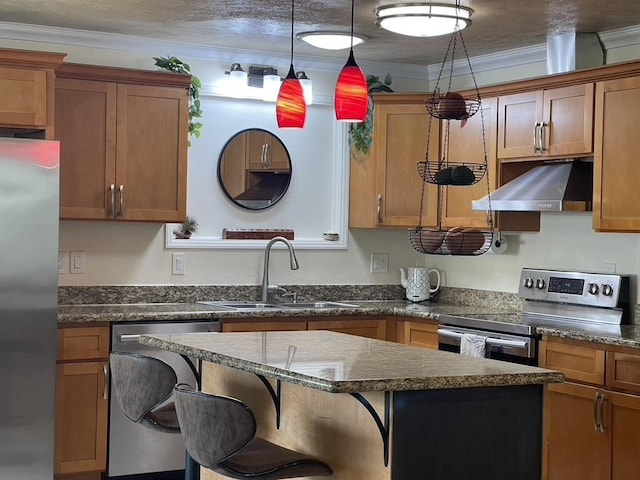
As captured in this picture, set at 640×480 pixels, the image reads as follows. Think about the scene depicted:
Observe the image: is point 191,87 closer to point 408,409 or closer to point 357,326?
point 357,326

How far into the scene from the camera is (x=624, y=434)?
14.3ft

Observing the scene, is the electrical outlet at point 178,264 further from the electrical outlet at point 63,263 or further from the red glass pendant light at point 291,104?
the red glass pendant light at point 291,104

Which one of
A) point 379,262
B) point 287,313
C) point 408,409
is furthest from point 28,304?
point 379,262

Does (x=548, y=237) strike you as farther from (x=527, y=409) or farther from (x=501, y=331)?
(x=527, y=409)

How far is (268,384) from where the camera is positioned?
3730 mm

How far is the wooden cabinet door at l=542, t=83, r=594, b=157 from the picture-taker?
16.3 feet

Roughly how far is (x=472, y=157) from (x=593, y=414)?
69.0 inches

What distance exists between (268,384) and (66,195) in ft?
6.59

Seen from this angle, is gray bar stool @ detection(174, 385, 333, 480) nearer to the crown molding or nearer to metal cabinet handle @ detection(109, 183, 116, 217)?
metal cabinet handle @ detection(109, 183, 116, 217)

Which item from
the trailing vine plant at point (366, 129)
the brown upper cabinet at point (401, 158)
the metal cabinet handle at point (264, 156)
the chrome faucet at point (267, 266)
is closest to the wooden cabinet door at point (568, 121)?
the brown upper cabinet at point (401, 158)

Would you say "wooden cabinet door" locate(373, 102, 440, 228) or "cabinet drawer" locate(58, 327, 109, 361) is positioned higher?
"wooden cabinet door" locate(373, 102, 440, 228)

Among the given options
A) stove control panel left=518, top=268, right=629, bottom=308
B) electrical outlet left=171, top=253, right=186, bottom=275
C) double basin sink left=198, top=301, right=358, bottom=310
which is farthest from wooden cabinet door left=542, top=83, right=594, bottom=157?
electrical outlet left=171, top=253, right=186, bottom=275

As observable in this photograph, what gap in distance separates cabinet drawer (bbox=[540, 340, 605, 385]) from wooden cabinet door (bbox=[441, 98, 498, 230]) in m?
1.05

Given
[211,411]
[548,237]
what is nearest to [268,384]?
[211,411]
